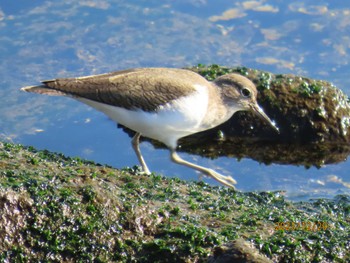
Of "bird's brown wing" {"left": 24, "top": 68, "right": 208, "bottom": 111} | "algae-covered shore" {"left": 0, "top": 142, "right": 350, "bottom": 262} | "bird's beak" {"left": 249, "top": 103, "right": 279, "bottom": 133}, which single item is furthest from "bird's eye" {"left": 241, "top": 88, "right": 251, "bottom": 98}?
"algae-covered shore" {"left": 0, "top": 142, "right": 350, "bottom": 262}

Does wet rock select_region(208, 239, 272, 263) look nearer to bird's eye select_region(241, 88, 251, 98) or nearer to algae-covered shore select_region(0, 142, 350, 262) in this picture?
algae-covered shore select_region(0, 142, 350, 262)

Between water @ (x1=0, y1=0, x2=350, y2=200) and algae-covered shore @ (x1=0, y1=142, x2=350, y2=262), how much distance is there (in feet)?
10.6

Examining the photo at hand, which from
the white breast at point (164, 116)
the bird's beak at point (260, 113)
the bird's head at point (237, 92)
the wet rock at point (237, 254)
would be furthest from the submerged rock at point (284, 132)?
the wet rock at point (237, 254)

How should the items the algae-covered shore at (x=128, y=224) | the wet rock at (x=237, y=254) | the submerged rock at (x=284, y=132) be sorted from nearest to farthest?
the wet rock at (x=237, y=254), the algae-covered shore at (x=128, y=224), the submerged rock at (x=284, y=132)

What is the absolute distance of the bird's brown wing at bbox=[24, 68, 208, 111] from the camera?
321 inches

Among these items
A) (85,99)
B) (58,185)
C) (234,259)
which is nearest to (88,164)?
(85,99)

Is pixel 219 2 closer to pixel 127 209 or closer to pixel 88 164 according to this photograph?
pixel 88 164

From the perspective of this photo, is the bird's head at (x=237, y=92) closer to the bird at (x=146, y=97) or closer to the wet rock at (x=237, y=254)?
the bird at (x=146, y=97)

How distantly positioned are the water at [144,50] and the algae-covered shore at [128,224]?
10.6ft

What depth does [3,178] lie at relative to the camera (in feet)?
20.9

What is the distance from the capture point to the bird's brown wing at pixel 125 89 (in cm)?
816

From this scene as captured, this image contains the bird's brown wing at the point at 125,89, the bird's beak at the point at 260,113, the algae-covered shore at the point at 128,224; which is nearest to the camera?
the algae-covered shore at the point at 128,224

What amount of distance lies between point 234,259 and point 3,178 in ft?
6.70

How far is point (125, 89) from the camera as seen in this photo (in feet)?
27.0
